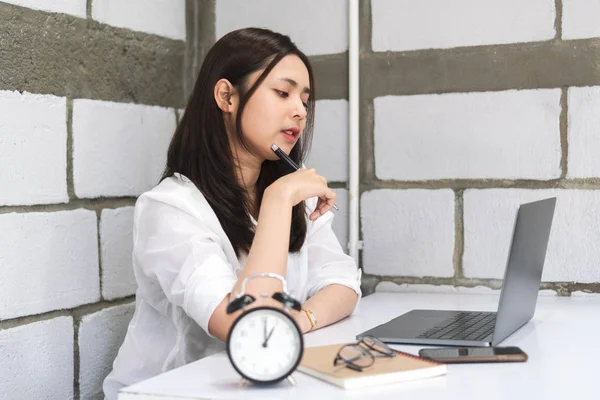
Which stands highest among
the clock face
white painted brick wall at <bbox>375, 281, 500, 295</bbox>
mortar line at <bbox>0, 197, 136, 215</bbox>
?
mortar line at <bbox>0, 197, 136, 215</bbox>

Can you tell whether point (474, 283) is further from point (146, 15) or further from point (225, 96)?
point (146, 15)

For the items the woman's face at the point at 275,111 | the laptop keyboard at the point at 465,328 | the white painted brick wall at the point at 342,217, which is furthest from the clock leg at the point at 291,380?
the white painted brick wall at the point at 342,217

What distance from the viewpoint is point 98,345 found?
197 centimetres

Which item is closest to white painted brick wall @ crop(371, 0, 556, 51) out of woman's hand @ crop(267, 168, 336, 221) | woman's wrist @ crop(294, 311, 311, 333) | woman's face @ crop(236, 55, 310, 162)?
woman's face @ crop(236, 55, 310, 162)

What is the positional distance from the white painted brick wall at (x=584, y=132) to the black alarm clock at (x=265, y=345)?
50.0 inches

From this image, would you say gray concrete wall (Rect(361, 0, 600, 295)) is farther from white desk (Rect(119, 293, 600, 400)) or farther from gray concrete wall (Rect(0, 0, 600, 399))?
white desk (Rect(119, 293, 600, 400))

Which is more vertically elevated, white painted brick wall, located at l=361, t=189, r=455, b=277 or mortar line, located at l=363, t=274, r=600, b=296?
white painted brick wall, located at l=361, t=189, r=455, b=277

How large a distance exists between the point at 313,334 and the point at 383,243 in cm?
77

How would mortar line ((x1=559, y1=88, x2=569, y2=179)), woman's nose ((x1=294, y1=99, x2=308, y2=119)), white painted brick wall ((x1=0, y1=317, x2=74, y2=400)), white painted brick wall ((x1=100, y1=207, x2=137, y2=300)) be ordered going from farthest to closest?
mortar line ((x1=559, y1=88, x2=569, y2=179))
white painted brick wall ((x1=100, y1=207, x2=137, y2=300))
woman's nose ((x1=294, y1=99, x2=308, y2=119))
white painted brick wall ((x1=0, y1=317, x2=74, y2=400))

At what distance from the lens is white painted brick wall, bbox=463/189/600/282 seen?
208 cm

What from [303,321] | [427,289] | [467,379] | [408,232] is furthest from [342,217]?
[467,379]

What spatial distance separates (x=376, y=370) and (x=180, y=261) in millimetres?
526

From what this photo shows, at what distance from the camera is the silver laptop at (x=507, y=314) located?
1.38 m

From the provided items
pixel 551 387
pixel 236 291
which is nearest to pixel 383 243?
pixel 236 291
